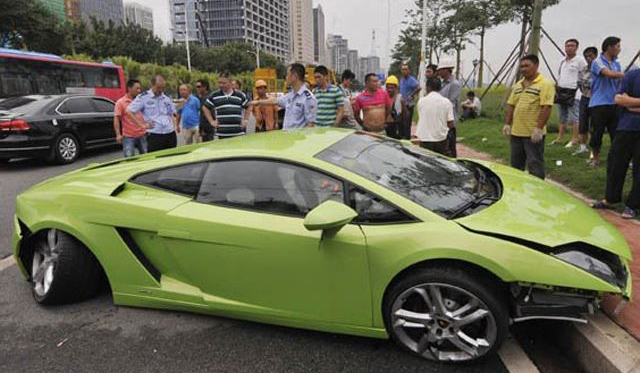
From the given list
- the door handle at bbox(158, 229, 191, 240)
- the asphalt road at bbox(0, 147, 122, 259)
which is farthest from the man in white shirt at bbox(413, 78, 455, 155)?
the asphalt road at bbox(0, 147, 122, 259)

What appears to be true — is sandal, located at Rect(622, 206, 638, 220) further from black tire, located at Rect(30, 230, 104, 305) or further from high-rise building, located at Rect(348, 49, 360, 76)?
high-rise building, located at Rect(348, 49, 360, 76)

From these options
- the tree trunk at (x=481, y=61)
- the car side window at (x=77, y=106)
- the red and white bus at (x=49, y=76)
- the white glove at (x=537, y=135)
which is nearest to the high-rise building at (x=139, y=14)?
the red and white bus at (x=49, y=76)

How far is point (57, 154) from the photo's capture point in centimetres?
873

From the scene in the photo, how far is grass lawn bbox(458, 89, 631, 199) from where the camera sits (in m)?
5.43

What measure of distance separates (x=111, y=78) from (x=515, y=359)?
19586mm

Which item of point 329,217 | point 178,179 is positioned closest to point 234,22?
point 178,179

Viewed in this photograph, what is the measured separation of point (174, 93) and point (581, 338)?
40.6m

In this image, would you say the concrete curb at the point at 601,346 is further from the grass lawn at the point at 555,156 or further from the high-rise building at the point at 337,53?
the high-rise building at the point at 337,53

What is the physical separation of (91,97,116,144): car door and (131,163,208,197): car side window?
25.9 feet

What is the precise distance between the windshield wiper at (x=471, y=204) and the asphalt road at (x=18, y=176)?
409 cm

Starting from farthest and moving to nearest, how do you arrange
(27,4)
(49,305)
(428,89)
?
1. (27,4)
2. (428,89)
3. (49,305)

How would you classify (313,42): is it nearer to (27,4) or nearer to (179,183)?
(27,4)

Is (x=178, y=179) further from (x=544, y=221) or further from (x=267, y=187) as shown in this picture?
(x=544, y=221)

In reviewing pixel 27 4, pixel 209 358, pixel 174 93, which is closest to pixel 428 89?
pixel 209 358
